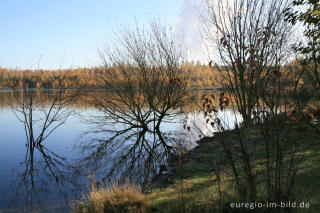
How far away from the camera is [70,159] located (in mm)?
10344

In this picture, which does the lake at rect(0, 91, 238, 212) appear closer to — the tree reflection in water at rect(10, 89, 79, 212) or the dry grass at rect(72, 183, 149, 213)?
the tree reflection in water at rect(10, 89, 79, 212)

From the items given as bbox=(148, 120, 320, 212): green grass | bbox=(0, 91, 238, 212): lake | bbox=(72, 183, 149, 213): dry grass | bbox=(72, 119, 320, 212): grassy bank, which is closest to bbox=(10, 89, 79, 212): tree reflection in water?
bbox=(0, 91, 238, 212): lake

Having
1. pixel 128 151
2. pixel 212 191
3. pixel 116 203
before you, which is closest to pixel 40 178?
pixel 128 151

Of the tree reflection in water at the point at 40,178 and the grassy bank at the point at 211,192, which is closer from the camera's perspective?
the grassy bank at the point at 211,192

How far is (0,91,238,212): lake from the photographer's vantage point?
6820mm

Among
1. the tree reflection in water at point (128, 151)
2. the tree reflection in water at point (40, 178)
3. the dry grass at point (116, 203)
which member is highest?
the dry grass at point (116, 203)

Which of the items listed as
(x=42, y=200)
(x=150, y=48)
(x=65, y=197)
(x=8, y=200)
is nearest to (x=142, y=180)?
(x=65, y=197)

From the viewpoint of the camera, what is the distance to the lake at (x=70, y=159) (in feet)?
22.4

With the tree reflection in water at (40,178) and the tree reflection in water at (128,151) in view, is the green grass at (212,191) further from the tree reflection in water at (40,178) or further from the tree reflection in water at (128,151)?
the tree reflection in water at (40,178)

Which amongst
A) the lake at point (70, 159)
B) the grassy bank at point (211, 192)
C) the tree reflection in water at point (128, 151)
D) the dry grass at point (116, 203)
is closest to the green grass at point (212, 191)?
the grassy bank at point (211, 192)

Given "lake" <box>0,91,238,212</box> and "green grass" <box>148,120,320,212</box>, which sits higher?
"green grass" <box>148,120,320,212</box>

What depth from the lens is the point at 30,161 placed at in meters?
9.95

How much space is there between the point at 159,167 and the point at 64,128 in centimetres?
1149

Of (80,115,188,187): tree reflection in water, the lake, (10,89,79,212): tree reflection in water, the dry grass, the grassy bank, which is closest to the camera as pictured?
the grassy bank
